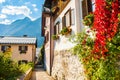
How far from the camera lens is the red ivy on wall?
774 centimetres

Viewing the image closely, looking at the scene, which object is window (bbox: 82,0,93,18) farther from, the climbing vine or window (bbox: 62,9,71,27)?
window (bbox: 62,9,71,27)

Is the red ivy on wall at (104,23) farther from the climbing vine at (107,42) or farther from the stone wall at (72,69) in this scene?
the stone wall at (72,69)

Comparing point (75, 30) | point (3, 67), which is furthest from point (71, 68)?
point (3, 67)

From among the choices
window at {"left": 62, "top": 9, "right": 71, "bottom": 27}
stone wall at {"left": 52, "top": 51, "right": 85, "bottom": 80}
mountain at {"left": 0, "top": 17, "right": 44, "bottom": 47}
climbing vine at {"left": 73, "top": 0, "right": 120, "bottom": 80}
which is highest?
mountain at {"left": 0, "top": 17, "right": 44, "bottom": 47}

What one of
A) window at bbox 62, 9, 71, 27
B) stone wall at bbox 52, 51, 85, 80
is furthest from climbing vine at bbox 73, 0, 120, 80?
window at bbox 62, 9, 71, 27

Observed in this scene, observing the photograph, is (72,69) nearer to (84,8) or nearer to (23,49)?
(84,8)

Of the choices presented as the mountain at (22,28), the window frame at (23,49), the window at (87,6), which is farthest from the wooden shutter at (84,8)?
the mountain at (22,28)

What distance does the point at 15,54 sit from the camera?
121 ft

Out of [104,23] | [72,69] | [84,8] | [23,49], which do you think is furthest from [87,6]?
[23,49]

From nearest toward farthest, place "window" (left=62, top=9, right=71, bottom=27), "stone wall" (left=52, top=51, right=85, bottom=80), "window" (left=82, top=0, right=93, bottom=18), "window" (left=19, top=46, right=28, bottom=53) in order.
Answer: "window" (left=82, top=0, right=93, bottom=18), "stone wall" (left=52, top=51, right=85, bottom=80), "window" (left=62, top=9, right=71, bottom=27), "window" (left=19, top=46, right=28, bottom=53)

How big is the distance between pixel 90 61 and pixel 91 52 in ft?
1.51

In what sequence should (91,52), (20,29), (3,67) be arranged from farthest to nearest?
(20,29)
(3,67)
(91,52)

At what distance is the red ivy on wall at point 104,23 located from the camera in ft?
25.4

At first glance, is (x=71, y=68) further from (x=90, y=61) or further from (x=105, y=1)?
(x=105, y=1)
